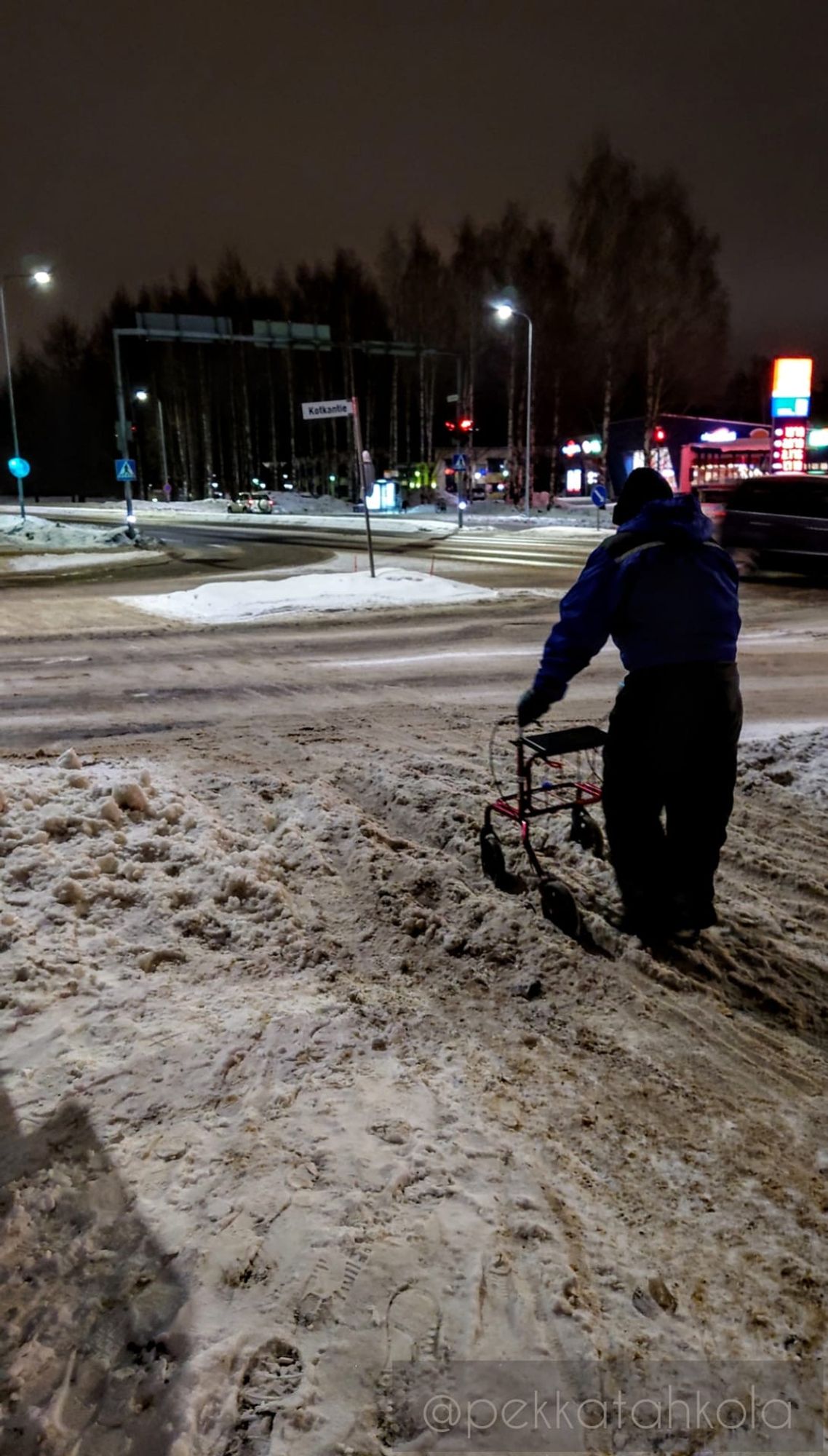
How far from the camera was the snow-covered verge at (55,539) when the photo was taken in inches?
1182

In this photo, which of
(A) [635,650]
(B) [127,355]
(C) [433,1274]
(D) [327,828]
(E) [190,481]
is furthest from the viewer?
(E) [190,481]

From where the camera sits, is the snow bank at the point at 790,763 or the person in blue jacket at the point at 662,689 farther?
the snow bank at the point at 790,763

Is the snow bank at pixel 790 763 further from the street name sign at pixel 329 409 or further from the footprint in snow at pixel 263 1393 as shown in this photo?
the street name sign at pixel 329 409

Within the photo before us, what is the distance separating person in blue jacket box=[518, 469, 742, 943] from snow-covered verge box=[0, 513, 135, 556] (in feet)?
90.6

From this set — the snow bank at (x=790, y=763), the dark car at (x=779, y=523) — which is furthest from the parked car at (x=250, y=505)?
the snow bank at (x=790, y=763)

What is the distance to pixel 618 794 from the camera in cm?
382

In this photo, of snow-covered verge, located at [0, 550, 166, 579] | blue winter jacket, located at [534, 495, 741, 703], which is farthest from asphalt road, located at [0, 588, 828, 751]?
snow-covered verge, located at [0, 550, 166, 579]

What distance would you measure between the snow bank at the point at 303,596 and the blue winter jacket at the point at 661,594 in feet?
34.3

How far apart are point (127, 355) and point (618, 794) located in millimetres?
69766

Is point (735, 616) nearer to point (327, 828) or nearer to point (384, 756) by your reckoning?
point (327, 828)

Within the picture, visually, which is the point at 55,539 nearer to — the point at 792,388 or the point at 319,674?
the point at 319,674

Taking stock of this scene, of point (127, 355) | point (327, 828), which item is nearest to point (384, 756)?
point (327, 828)

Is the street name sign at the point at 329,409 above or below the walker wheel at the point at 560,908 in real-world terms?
above

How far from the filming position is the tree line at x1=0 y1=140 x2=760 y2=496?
4128 cm
